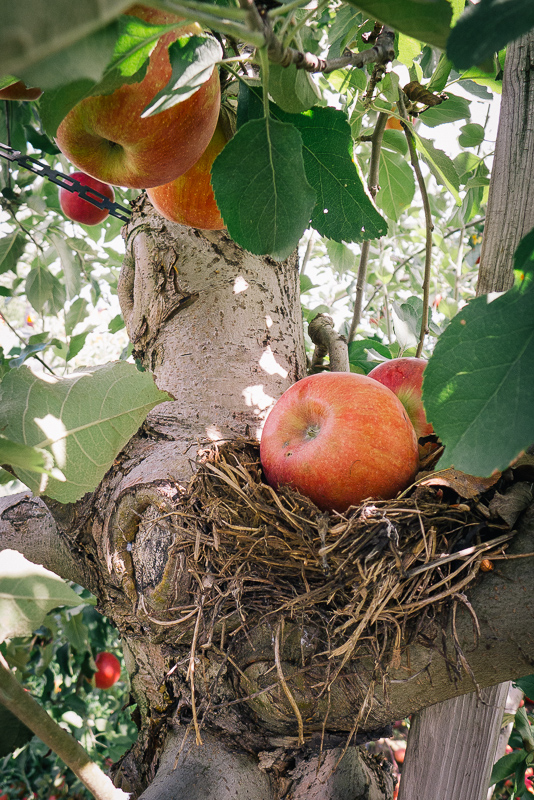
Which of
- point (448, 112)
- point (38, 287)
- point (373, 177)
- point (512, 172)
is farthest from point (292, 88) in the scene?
point (38, 287)

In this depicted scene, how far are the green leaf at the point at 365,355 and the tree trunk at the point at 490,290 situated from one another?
512 millimetres

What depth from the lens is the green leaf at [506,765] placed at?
118 centimetres

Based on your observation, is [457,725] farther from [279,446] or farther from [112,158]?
[112,158]

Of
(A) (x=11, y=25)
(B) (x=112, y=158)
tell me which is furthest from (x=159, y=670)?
(A) (x=11, y=25)

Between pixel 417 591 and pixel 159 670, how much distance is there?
50cm

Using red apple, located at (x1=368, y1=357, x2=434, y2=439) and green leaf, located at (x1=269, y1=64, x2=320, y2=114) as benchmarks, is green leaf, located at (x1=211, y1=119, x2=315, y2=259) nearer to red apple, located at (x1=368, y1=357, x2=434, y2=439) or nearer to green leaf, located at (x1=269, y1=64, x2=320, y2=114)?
green leaf, located at (x1=269, y1=64, x2=320, y2=114)

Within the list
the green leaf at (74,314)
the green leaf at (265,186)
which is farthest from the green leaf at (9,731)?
the green leaf at (74,314)

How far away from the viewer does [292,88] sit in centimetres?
63

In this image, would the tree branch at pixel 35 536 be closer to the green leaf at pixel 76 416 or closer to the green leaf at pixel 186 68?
the green leaf at pixel 76 416

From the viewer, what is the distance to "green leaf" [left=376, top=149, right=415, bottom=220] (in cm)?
143

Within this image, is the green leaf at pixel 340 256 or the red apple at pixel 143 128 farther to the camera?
the green leaf at pixel 340 256

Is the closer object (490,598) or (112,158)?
(490,598)

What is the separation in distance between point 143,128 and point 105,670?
102 inches

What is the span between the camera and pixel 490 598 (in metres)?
0.65
